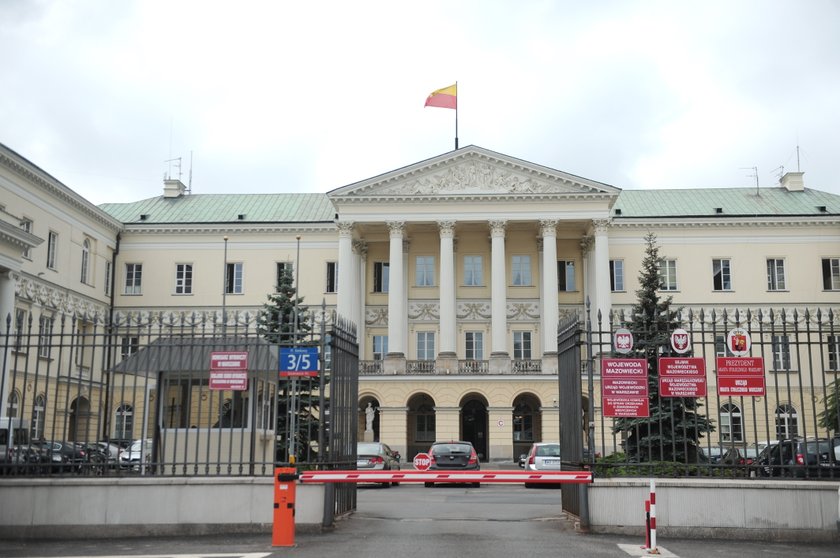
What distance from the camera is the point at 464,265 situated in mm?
59344

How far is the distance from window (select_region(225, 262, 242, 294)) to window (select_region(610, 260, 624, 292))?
24.1 meters


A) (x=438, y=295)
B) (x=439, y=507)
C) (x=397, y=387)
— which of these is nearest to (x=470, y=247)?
(x=438, y=295)

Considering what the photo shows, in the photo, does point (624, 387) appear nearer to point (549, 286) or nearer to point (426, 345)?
point (549, 286)

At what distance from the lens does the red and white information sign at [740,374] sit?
563 inches

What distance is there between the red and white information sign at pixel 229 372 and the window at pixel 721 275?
48.9m

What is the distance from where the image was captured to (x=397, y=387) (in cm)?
5359

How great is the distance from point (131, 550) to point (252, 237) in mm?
48450

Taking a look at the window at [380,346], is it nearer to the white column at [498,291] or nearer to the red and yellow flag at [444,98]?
the white column at [498,291]

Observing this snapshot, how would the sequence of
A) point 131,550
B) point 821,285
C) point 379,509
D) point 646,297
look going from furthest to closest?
point 821,285, point 646,297, point 379,509, point 131,550

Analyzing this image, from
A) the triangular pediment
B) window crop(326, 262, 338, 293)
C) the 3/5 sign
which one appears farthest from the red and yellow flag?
the 3/5 sign

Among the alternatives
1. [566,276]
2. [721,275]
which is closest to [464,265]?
[566,276]

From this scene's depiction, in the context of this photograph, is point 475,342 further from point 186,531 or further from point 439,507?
point 186,531

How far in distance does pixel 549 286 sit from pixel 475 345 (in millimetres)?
6692

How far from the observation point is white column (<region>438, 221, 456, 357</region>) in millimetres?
54469
